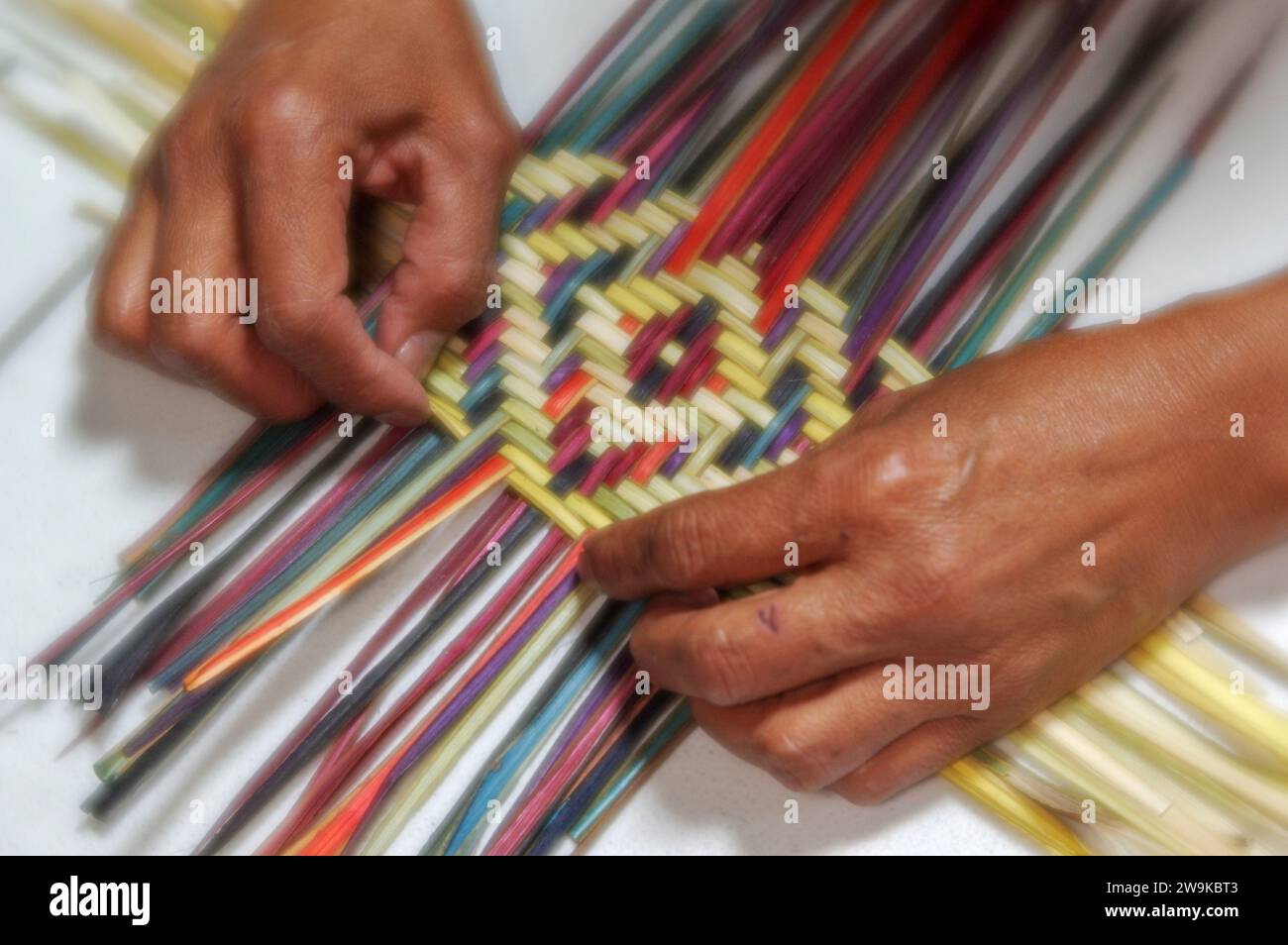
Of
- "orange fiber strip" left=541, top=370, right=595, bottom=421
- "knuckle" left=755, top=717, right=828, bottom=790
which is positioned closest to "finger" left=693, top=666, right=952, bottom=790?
"knuckle" left=755, top=717, right=828, bottom=790

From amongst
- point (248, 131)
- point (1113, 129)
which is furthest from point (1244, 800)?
point (248, 131)

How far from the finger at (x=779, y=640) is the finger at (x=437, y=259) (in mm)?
291

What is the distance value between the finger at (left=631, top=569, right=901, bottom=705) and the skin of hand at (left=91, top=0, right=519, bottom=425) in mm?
276

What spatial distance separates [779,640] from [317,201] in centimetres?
44

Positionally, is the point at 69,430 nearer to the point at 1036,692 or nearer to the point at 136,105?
the point at 136,105

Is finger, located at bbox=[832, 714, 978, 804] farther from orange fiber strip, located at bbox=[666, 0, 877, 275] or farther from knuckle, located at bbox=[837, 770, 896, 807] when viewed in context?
orange fiber strip, located at bbox=[666, 0, 877, 275]

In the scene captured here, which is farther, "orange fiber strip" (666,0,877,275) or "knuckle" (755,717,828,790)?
"orange fiber strip" (666,0,877,275)

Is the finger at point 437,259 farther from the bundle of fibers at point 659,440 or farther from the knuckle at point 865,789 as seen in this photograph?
the knuckle at point 865,789

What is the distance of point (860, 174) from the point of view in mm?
936

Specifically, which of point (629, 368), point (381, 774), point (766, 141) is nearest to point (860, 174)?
point (766, 141)

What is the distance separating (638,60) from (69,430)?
56 cm

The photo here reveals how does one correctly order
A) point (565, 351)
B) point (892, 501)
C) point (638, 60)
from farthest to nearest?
point (638, 60)
point (565, 351)
point (892, 501)

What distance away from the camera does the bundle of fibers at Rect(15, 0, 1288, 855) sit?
2.77 feet

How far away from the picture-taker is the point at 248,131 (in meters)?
0.84
